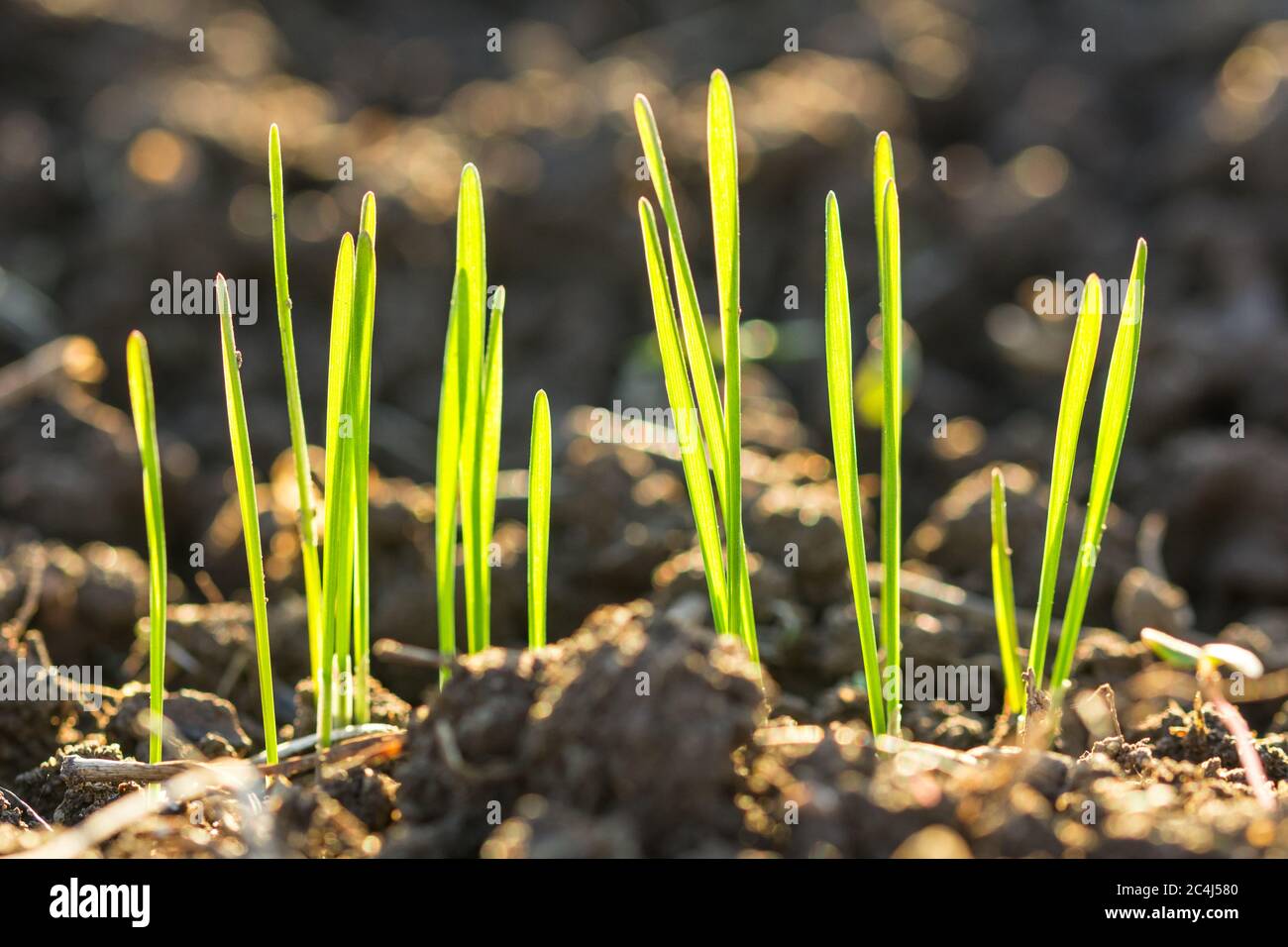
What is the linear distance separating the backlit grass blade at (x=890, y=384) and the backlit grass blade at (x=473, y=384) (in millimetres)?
402

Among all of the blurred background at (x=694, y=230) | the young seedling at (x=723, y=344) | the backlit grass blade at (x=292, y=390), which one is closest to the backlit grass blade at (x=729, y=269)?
the young seedling at (x=723, y=344)

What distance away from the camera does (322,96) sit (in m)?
4.00

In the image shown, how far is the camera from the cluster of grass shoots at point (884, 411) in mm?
1263

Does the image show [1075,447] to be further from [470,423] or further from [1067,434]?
[470,423]

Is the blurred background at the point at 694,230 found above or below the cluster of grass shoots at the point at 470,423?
above

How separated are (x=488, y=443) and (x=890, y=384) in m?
0.47

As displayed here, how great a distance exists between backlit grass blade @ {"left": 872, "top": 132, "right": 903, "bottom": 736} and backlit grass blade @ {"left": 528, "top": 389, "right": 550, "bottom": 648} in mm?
358

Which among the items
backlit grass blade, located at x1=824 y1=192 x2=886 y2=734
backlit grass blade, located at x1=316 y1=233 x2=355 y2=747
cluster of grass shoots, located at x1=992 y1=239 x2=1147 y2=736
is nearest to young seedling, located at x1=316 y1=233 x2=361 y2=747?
backlit grass blade, located at x1=316 y1=233 x2=355 y2=747

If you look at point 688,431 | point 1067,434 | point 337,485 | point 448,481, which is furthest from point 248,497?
point 1067,434

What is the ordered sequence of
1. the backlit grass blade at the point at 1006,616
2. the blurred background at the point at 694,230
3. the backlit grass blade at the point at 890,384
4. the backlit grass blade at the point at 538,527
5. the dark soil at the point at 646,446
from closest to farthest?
the dark soil at the point at 646,446 → the backlit grass blade at the point at 890,384 → the backlit grass blade at the point at 538,527 → the backlit grass blade at the point at 1006,616 → the blurred background at the point at 694,230

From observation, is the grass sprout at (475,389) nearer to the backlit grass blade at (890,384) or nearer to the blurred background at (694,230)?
the backlit grass blade at (890,384)

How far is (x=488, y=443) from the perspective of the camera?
151 cm

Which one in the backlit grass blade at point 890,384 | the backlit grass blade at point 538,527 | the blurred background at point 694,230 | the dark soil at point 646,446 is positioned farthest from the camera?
the blurred background at point 694,230

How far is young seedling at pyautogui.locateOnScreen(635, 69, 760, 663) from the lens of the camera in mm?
1301
